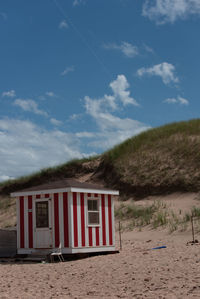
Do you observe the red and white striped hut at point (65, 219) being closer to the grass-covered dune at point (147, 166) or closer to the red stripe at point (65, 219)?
the red stripe at point (65, 219)

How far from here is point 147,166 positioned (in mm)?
30297

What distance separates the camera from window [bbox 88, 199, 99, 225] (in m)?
15.8

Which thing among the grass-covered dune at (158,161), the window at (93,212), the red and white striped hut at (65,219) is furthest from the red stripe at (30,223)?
the grass-covered dune at (158,161)

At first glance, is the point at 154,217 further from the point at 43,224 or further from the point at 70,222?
the point at 70,222

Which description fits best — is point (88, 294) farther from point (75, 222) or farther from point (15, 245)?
point (15, 245)

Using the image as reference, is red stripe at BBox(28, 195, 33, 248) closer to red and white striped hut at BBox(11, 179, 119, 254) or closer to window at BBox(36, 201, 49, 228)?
red and white striped hut at BBox(11, 179, 119, 254)

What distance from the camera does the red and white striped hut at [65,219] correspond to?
14969 millimetres

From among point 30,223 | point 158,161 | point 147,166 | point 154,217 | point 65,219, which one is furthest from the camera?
point 147,166

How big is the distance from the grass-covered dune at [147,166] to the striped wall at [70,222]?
38.3 ft

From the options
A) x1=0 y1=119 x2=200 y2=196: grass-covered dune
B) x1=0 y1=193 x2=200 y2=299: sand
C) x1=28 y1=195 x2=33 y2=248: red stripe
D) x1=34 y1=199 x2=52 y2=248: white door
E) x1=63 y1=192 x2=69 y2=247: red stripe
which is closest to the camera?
x1=0 y1=193 x2=200 y2=299: sand

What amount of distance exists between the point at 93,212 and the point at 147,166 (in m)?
14.9

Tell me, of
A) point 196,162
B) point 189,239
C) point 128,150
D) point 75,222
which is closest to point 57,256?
point 75,222

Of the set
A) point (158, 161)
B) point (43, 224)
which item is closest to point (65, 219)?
point (43, 224)

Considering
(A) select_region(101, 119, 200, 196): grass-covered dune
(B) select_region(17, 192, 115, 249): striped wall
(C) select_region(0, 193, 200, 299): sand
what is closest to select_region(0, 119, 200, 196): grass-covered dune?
(A) select_region(101, 119, 200, 196): grass-covered dune
